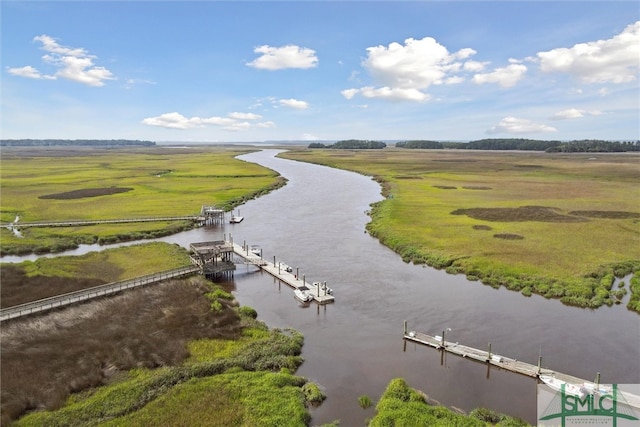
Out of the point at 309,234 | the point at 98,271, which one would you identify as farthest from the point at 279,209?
the point at 98,271

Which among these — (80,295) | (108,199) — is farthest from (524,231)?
(108,199)

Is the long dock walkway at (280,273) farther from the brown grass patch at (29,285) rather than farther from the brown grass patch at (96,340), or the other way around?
the brown grass patch at (29,285)

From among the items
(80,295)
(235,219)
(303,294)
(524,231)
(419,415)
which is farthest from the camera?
(235,219)

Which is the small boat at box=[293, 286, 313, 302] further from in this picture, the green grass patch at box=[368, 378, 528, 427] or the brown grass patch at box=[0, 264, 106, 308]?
the brown grass patch at box=[0, 264, 106, 308]

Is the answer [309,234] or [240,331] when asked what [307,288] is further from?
[309,234]

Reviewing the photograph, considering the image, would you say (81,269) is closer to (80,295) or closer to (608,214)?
(80,295)

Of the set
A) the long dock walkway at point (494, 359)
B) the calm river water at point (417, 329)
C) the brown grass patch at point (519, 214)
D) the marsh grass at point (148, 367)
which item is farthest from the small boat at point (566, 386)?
the brown grass patch at point (519, 214)

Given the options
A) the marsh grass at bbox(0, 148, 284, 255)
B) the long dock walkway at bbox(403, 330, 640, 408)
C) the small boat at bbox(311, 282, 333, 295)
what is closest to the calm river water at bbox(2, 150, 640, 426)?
the long dock walkway at bbox(403, 330, 640, 408)

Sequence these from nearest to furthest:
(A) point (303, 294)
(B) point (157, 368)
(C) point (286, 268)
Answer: (B) point (157, 368), (A) point (303, 294), (C) point (286, 268)
